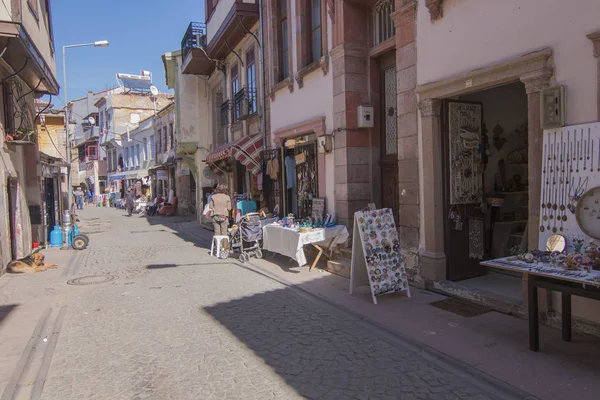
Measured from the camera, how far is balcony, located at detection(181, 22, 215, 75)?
17109 millimetres

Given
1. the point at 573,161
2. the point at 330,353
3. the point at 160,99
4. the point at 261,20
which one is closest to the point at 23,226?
the point at 261,20

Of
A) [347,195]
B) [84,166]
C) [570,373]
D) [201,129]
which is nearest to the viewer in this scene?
[570,373]

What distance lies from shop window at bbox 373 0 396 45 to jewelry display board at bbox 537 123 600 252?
14.5ft

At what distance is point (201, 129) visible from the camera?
1969 centimetres

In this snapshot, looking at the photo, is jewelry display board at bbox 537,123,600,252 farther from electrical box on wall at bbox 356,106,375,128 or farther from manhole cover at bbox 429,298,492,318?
electrical box on wall at bbox 356,106,375,128

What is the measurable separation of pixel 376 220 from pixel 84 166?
56.4 m

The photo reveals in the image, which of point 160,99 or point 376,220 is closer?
point 376,220

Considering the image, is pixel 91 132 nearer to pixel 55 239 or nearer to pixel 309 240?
pixel 55 239


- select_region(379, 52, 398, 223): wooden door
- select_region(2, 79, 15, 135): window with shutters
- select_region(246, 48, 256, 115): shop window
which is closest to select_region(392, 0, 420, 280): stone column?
select_region(379, 52, 398, 223): wooden door

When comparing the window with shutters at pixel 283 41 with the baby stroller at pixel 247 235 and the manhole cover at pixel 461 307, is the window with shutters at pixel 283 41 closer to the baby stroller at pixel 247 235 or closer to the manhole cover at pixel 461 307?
the baby stroller at pixel 247 235

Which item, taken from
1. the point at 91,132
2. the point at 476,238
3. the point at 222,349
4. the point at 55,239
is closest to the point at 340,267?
the point at 476,238

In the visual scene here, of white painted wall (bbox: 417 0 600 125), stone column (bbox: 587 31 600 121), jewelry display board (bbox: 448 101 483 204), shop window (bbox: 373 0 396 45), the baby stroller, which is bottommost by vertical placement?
the baby stroller

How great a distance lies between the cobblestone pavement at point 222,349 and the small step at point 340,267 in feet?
3.93

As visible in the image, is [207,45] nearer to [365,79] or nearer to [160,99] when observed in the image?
[365,79]
